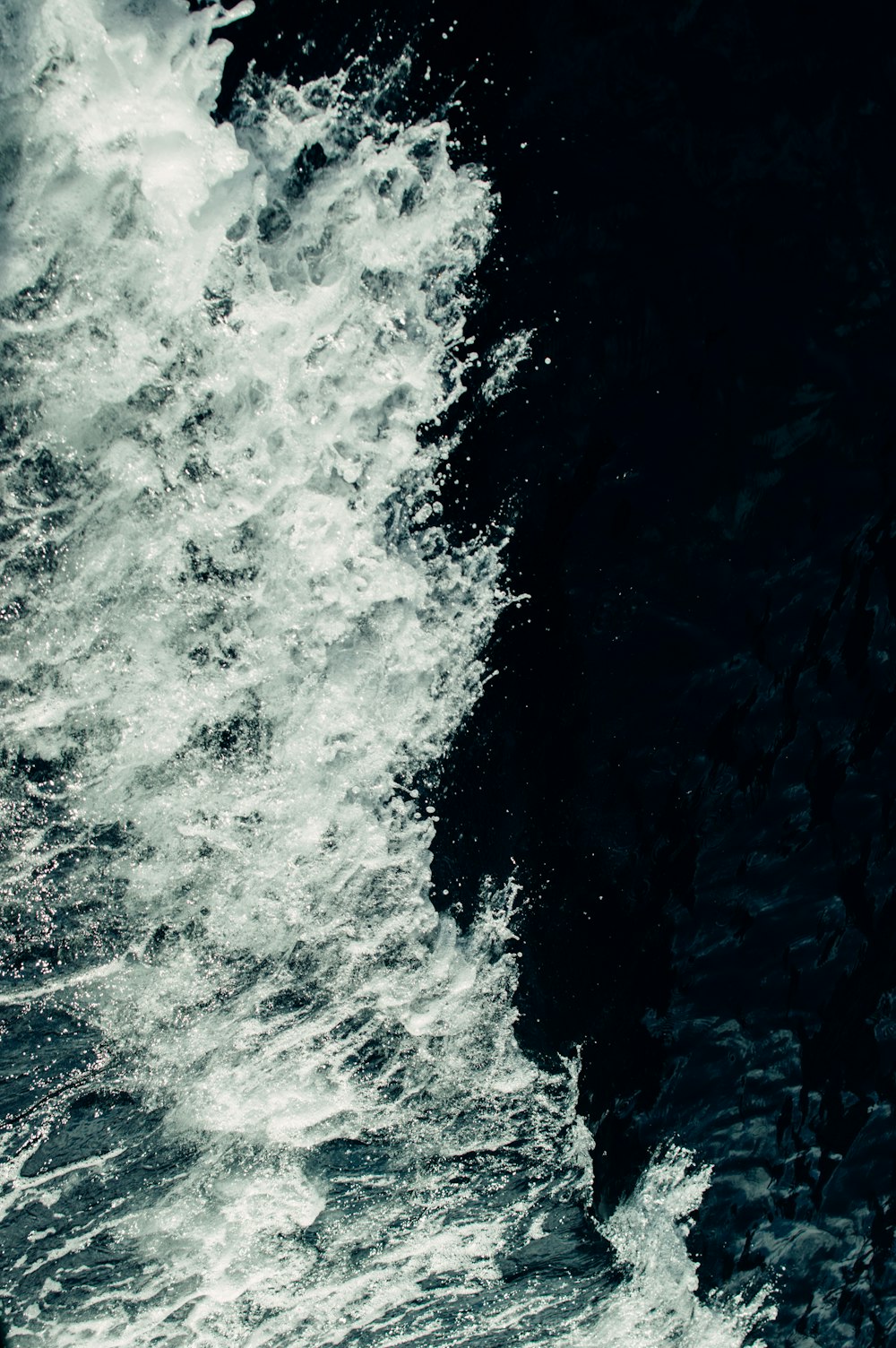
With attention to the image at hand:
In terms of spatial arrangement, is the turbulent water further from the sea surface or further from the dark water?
the dark water

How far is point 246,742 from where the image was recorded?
3355 millimetres

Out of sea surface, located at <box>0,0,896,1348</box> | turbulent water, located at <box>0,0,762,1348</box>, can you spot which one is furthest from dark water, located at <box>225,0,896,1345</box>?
turbulent water, located at <box>0,0,762,1348</box>

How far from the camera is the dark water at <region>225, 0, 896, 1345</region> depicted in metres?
2.83

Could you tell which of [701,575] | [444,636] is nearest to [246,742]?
[444,636]

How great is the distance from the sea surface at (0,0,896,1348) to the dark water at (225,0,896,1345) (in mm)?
17

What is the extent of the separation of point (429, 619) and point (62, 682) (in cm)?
140

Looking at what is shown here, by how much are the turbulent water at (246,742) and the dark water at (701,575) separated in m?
0.23

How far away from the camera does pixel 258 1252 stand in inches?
163

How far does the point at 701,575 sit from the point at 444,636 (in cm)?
99

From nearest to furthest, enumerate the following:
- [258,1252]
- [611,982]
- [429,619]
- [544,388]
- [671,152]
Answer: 1. [671,152]
2. [544,388]
3. [429,619]
4. [611,982]
5. [258,1252]

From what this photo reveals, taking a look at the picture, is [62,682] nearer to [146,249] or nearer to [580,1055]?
[146,249]

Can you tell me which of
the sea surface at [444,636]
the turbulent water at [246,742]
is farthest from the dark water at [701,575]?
the turbulent water at [246,742]

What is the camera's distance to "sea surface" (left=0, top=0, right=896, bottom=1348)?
2852mm

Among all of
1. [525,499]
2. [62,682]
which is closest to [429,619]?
[525,499]
